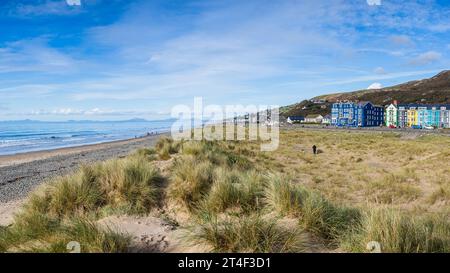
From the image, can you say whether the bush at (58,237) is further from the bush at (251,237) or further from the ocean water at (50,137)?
the ocean water at (50,137)

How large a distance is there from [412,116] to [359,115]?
49.4ft

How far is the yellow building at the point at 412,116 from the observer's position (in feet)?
318

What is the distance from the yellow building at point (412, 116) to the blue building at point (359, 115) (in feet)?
38.3

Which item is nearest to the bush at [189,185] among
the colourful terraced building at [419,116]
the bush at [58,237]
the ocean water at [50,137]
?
the bush at [58,237]

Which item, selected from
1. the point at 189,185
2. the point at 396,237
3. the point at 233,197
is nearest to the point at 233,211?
the point at 233,197

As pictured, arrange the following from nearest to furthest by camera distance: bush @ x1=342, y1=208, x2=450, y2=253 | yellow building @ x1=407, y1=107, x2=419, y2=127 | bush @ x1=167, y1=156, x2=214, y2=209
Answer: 1. bush @ x1=342, y1=208, x2=450, y2=253
2. bush @ x1=167, y1=156, x2=214, y2=209
3. yellow building @ x1=407, y1=107, x2=419, y2=127

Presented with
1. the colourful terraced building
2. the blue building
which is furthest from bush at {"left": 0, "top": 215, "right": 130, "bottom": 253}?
the blue building

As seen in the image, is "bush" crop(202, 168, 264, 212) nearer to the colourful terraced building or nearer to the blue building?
the colourful terraced building

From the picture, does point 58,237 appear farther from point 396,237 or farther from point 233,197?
point 396,237

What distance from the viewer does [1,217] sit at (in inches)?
386

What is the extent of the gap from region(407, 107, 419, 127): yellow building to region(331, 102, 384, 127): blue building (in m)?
11.7

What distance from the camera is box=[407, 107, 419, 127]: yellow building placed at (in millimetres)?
96894

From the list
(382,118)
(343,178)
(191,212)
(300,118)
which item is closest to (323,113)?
(300,118)
